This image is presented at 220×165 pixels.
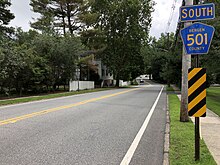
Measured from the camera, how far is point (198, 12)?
512cm

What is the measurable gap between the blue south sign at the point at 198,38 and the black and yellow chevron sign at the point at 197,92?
0.44 meters

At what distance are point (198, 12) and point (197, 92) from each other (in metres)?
1.79

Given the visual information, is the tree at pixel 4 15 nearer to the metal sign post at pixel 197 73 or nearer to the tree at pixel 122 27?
the tree at pixel 122 27

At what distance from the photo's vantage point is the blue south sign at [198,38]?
182 inches

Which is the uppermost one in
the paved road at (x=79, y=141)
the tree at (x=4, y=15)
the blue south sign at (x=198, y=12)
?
the tree at (x=4, y=15)

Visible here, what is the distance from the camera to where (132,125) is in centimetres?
823

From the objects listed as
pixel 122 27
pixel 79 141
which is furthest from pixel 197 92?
pixel 122 27

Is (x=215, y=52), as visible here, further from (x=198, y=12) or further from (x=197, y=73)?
(x=197, y=73)

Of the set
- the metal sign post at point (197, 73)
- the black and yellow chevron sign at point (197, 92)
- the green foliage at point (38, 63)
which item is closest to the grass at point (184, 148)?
the metal sign post at point (197, 73)

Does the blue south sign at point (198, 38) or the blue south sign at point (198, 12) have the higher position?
the blue south sign at point (198, 12)

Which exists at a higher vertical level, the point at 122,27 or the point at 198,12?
the point at 122,27

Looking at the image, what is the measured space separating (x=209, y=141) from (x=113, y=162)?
288cm

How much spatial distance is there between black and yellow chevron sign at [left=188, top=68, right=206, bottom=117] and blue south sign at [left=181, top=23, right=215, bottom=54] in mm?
443

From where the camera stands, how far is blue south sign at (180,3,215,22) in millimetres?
4961
